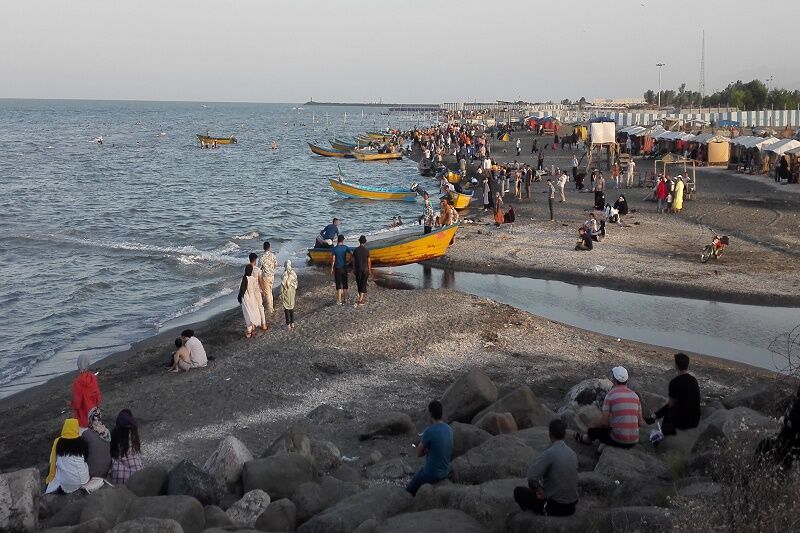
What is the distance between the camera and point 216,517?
27.8 feet

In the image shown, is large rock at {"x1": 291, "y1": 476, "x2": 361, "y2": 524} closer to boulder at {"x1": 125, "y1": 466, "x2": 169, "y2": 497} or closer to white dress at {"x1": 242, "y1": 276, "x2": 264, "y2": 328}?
boulder at {"x1": 125, "y1": 466, "x2": 169, "y2": 497}

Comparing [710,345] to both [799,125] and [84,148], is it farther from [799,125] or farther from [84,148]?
[84,148]

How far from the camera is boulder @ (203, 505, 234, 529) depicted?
8383 millimetres

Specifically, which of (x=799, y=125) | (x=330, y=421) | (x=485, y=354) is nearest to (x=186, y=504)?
(x=330, y=421)

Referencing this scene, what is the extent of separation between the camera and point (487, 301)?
19156mm

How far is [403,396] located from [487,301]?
6272mm

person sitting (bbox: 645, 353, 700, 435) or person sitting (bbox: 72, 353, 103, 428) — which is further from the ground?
person sitting (bbox: 645, 353, 700, 435)

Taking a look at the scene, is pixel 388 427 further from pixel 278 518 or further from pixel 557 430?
pixel 557 430

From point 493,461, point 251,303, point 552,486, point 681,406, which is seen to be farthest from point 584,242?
point 552,486

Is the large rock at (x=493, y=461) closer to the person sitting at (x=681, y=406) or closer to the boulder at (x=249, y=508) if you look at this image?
the person sitting at (x=681, y=406)

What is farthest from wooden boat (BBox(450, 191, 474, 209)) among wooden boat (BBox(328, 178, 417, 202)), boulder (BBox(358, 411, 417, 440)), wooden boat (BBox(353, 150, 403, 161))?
wooden boat (BBox(353, 150, 403, 161))

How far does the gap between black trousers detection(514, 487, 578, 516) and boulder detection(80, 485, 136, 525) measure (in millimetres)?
4153

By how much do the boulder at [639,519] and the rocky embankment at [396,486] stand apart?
0.04 ft

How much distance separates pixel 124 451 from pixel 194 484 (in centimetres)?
176
